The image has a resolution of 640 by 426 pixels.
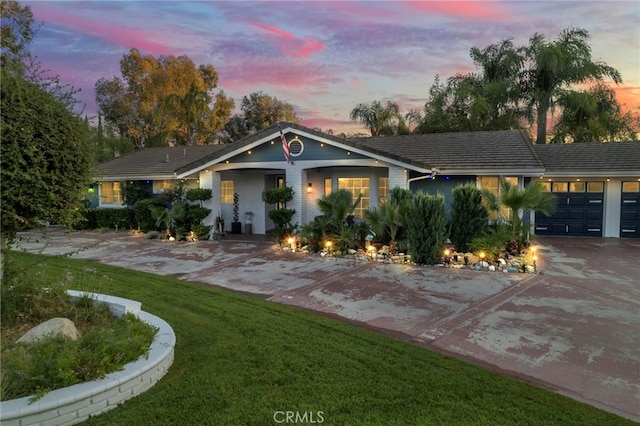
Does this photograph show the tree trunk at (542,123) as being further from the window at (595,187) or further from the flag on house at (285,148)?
the flag on house at (285,148)

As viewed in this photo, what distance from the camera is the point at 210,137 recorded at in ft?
118

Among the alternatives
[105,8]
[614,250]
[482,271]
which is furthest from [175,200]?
[614,250]

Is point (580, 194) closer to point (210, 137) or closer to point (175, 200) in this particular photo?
point (175, 200)

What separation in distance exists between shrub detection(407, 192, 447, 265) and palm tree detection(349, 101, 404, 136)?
20.9m

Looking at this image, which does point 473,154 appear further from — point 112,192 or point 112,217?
point 112,192

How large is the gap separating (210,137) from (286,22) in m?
27.1

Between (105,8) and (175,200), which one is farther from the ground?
(105,8)

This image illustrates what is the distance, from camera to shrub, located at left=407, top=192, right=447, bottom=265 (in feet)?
32.9

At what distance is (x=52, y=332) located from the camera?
13.7 ft

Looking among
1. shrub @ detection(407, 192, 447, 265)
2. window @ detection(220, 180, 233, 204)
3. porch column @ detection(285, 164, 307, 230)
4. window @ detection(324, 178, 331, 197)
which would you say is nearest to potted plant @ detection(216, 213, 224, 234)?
window @ detection(220, 180, 233, 204)

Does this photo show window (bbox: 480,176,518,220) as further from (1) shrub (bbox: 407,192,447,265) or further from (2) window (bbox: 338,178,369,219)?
(1) shrub (bbox: 407,192,447,265)

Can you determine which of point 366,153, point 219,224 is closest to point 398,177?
point 366,153

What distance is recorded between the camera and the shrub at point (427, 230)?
10.0 m

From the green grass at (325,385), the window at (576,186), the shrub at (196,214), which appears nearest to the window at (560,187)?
the window at (576,186)
